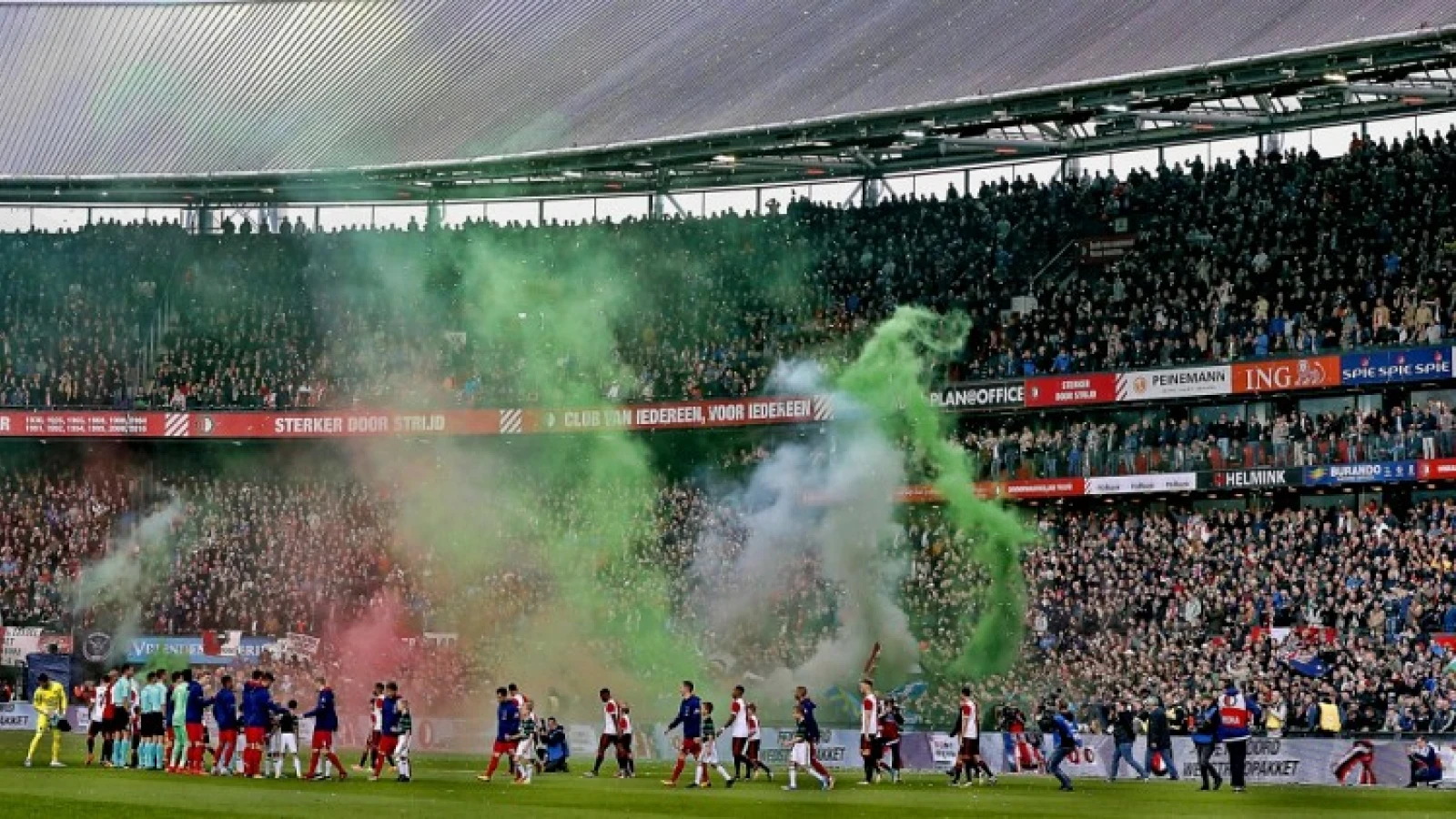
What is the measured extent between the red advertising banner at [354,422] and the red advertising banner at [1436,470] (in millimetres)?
19244

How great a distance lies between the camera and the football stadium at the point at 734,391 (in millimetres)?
44812

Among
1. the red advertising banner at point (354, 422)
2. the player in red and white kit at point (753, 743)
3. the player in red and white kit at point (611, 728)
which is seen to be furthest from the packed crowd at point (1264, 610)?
the red advertising banner at point (354, 422)

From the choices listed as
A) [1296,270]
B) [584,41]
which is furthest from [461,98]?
[1296,270]

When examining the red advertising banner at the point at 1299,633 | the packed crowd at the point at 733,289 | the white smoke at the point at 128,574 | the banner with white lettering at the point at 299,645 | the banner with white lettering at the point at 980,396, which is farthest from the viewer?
the white smoke at the point at 128,574

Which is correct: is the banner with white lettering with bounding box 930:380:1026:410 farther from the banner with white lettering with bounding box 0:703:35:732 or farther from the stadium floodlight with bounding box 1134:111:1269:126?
the banner with white lettering with bounding box 0:703:35:732

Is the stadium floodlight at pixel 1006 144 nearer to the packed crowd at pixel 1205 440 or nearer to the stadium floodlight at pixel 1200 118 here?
the stadium floodlight at pixel 1200 118

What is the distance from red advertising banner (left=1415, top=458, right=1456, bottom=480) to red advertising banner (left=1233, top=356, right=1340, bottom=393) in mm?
3011

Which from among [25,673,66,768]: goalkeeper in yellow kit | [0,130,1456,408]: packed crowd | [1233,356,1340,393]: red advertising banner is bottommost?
[25,673,66,768]: goalkeeper in yellow kit

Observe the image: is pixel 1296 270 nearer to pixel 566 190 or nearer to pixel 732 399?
pixel 732 399

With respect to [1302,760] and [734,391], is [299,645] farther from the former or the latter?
[1302,760]

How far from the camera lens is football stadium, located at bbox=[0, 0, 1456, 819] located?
1764 inches

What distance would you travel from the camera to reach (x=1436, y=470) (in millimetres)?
48469

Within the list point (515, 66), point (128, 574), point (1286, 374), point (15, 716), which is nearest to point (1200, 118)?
point (1286, 374)

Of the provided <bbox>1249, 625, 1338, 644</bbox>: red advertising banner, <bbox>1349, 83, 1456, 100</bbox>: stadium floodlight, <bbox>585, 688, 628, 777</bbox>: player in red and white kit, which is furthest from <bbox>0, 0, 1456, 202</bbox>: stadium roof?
<bbox>585, 688, 628, 777</bbox>: player in red and white kit
